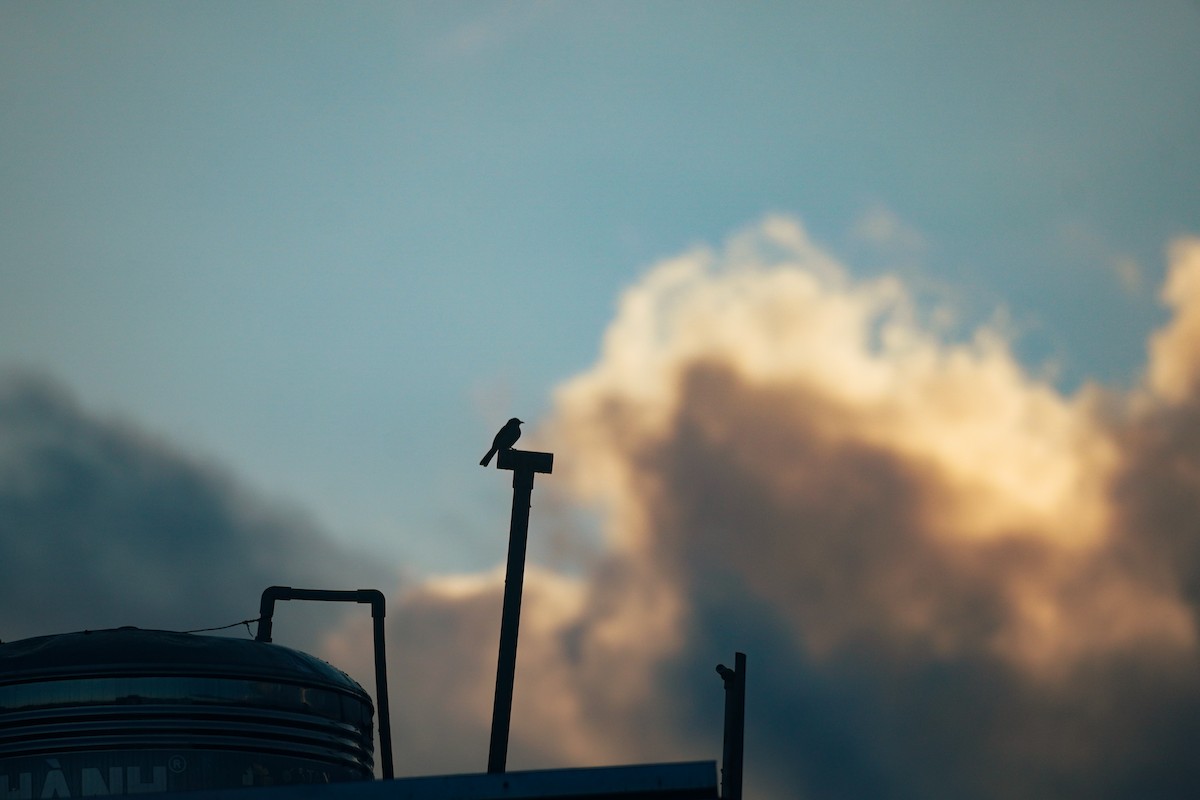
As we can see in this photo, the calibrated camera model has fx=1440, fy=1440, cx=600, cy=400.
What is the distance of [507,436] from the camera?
20297 millimetres

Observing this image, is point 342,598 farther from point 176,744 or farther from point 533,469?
point 176,744

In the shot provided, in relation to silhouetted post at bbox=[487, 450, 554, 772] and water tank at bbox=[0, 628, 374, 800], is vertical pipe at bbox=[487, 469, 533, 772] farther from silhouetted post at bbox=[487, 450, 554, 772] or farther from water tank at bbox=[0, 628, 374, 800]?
water tank at bbox=[0, 628, 374, 800]

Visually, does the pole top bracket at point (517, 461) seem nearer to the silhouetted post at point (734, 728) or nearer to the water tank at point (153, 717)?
the water tank at point (153, 717)

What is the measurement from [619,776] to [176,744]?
5918mm

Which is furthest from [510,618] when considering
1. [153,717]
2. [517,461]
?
[153,717]

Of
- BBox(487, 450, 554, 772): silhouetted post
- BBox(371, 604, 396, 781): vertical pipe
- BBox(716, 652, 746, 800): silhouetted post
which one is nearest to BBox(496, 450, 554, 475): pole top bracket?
BBox(487, 450, 554, 772): silhouetted post

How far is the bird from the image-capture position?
20.3 meters

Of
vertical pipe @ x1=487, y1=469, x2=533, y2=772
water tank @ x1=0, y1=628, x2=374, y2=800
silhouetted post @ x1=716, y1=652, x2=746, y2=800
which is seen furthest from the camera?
vertical pipe @ x1=487, y1=469, x2=533, y2=772

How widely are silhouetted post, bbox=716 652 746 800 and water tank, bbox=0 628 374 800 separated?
5589mm

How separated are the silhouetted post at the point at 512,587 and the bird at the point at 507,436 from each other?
10 centimetres

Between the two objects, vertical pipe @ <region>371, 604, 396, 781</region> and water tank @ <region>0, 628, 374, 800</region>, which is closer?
water tank @ <region>0, 628, 374, 800</region>

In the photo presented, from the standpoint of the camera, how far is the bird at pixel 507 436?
66.6 ft

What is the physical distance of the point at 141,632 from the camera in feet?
57.3

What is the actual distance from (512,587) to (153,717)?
217 inches
